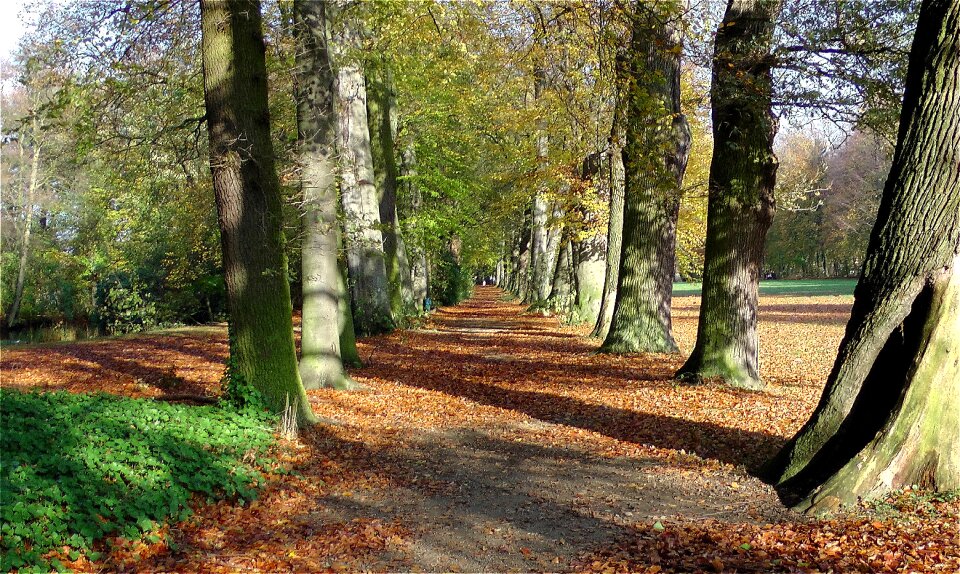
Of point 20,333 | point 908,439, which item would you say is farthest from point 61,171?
point 908,439

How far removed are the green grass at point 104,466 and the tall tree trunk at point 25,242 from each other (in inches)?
851

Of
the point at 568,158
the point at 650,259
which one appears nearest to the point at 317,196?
the point at 650,259

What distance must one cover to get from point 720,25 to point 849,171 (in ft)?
167

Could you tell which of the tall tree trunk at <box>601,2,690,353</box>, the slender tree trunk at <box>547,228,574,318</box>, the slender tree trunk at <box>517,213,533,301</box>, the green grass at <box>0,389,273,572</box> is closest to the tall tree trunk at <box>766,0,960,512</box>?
the green grass at <box>0,389,273,572</box>

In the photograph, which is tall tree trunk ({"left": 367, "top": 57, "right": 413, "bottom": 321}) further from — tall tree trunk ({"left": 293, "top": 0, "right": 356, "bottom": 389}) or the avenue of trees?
tall tree trunk ({"left": 293, "top": 0, "right": 356, "bottom": 389})

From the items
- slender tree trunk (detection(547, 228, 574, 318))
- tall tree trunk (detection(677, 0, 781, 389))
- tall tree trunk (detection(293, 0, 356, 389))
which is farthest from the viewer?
slender tree trunk (detection(547, 228, 574, 318))

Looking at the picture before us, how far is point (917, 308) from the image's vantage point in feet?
17.5

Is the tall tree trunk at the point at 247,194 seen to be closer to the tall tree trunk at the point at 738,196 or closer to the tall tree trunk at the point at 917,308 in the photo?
the tall tree trunk at the point at 917,308

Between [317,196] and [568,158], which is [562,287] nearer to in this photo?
[568,158]

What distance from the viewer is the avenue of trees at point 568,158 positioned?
5.35 meters

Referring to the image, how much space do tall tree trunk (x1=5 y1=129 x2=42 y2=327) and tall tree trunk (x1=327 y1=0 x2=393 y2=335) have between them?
523 inches

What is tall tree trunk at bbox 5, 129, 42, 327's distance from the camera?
25.4 metres

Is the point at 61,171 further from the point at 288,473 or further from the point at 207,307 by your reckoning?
the point at 288,473

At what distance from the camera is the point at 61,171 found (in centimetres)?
2762
